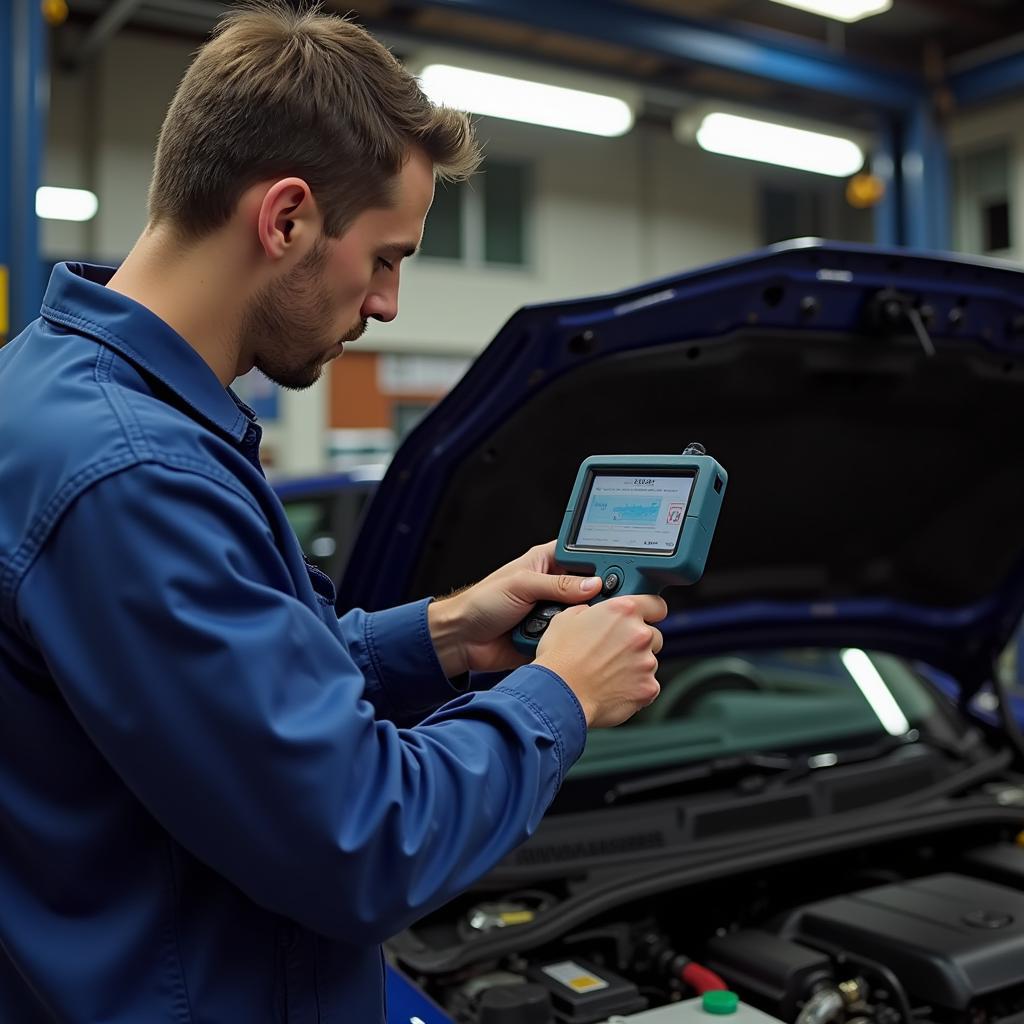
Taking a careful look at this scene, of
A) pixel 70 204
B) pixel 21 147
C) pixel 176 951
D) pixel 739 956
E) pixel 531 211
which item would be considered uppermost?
pixel 531 211

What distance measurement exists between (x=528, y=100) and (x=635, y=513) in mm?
5714

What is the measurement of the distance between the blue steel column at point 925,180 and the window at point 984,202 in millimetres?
3382

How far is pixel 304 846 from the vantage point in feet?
2.81

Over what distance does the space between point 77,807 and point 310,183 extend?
565 millimetres

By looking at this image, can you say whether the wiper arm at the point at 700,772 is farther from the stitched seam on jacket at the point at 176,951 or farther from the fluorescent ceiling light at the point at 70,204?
the fluorescent ceiling light at the point at 70,204

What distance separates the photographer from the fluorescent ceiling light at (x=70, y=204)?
27.7ft

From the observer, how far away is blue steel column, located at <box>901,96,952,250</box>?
7176 mm

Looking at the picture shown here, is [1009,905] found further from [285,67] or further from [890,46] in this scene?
[890,46]

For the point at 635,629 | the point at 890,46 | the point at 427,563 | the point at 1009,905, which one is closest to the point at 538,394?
the point at 427,563

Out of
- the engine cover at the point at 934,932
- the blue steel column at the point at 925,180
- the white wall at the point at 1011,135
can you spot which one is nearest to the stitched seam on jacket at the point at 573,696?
the engine cover at the point at 934,932

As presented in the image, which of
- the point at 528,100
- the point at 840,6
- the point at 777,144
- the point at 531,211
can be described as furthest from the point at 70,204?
the point at 840,6

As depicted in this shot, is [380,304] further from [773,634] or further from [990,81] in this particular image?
[990,81]

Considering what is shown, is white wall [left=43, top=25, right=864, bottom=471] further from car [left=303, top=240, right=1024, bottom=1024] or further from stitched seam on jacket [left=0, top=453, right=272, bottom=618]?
stitched seam on jacket [left=0, top=453, right=272, bottom=618]

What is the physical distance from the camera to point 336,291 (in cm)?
106
